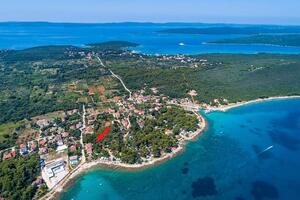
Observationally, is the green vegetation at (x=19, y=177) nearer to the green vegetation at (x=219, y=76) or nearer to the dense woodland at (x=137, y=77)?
the dense woodland at (x=137, y=77)

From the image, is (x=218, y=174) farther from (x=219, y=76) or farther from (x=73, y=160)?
(x=219, y=76)

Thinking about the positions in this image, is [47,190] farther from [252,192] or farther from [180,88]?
[180,88]

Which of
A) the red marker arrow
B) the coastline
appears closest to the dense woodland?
the red marker arrow

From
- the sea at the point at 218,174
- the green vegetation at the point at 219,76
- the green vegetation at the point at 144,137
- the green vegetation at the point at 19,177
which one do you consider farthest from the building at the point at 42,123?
the green vegetation at the point at 219,76

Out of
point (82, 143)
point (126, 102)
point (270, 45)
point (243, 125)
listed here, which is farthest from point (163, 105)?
point (270, 45)

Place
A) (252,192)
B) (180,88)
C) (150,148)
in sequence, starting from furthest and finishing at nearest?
(180,88) < (150,148) < (252,192)

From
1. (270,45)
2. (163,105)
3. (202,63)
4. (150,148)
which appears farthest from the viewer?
(270,45)

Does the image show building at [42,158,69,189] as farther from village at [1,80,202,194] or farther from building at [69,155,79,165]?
building at [69,155,79,165]
